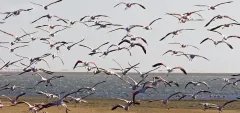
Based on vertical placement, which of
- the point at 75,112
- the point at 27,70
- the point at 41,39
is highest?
the point at 41,39

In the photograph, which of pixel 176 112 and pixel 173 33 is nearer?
pixel 173 33

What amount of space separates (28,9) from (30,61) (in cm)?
448

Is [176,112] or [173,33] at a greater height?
[173,33]

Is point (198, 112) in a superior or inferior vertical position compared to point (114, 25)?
inferior

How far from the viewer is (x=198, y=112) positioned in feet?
190

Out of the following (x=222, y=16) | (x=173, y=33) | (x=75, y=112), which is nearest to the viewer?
(x=222, y=16)

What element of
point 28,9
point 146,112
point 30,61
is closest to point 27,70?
point 30,61

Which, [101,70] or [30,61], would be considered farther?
[30,61]

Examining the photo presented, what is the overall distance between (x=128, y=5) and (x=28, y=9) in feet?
21.9

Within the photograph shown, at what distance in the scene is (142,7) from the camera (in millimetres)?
28844

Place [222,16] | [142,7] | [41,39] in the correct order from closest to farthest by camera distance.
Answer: [142,7], [222,16], [41,39]

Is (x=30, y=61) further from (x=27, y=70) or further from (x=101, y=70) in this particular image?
(x=101, y=70)

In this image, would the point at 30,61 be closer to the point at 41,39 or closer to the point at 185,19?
the point at 41,39

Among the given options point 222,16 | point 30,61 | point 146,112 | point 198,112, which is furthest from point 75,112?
point 222,16
